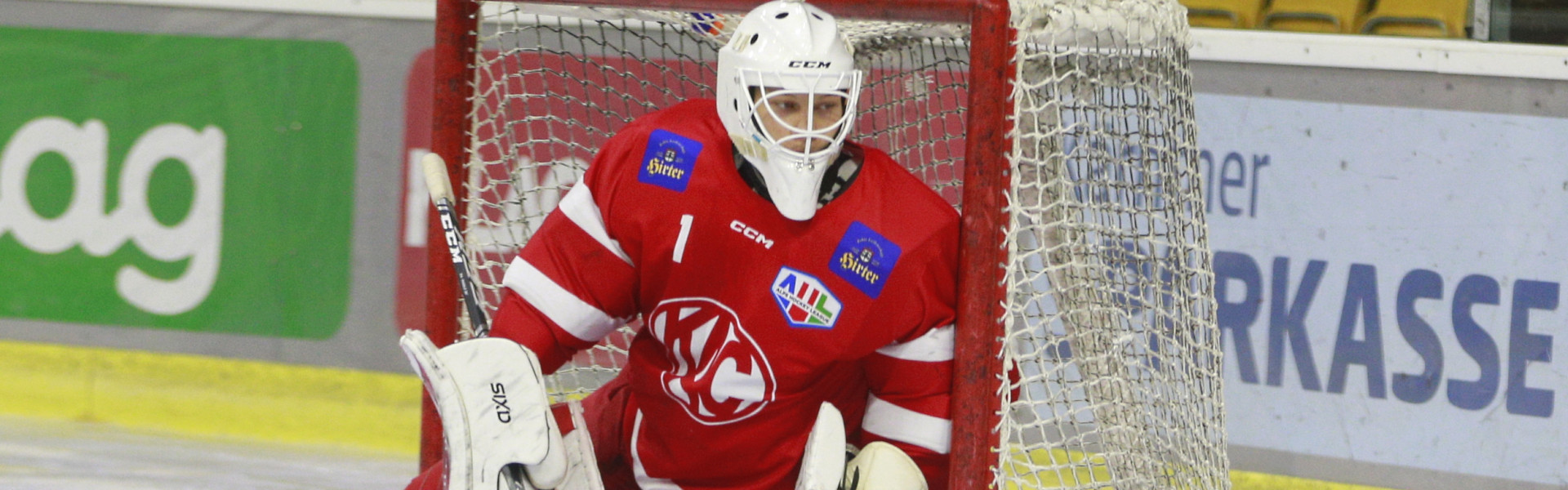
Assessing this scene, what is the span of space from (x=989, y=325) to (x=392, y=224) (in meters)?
2.11

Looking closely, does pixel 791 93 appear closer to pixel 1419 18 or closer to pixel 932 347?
pixel 932 347

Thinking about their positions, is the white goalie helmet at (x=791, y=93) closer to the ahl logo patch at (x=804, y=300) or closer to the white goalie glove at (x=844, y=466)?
the ahl logo patch at (x=804, y=300)

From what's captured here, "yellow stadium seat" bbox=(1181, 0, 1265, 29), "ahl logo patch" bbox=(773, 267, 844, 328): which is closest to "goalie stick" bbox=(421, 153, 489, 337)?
"ahl logo patch" bbox=(773, 267, 844, 328)

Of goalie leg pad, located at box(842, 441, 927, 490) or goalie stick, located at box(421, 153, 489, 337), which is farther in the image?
goalie stick, located at box(421, 153, 489, 337)

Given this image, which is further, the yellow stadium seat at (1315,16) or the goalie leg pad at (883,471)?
the yellow stadium seat at (1315,16)

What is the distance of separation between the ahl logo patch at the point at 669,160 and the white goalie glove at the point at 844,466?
1.03 ft

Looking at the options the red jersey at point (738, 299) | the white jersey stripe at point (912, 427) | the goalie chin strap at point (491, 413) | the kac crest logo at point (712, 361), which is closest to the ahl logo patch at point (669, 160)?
the red jersey at point (738, 299)

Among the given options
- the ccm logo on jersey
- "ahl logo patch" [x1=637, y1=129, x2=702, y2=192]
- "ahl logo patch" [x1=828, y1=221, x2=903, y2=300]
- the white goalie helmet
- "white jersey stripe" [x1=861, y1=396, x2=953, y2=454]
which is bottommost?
"white jersey stripe" [x1=861, y1=396, x2=953, y2=454]

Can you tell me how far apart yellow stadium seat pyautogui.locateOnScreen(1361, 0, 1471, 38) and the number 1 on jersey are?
1.91 meters

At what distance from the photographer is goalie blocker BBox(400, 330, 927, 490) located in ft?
5.15

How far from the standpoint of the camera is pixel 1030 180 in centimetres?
170

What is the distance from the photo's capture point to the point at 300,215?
3.38 meters

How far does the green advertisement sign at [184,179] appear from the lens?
3.37 m

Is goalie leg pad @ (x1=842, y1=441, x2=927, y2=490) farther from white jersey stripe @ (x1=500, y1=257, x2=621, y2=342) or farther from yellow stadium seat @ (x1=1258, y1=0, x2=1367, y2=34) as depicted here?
yellow stadium seat @ (x1=1258, y1=0, x2=1367, y2=34)
